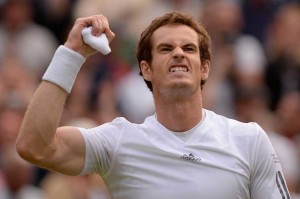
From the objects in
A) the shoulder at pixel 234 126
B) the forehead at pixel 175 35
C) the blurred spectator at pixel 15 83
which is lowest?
the blurred spectator at pixel 15 83

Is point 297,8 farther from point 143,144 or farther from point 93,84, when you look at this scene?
point 143,144

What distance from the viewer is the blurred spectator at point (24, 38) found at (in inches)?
491

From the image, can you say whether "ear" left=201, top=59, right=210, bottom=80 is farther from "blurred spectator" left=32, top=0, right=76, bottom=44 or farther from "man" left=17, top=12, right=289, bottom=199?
"blurred spectator" left=32, top=0, right=76, bottom=44

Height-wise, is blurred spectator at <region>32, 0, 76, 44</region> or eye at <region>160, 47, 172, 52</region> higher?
eye at <region>160, 47, 172, 52</region>

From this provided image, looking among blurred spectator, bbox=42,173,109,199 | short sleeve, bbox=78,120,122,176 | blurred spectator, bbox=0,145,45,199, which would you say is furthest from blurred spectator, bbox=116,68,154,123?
short sleeve, bbox=78,120,122,176


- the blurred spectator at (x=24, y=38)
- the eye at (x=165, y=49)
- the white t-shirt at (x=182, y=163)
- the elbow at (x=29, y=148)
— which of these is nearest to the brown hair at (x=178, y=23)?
the eye at (x=165, y=49)

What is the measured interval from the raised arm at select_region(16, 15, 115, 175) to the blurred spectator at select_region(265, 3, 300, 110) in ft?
19.3

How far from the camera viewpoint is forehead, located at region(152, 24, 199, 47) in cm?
672

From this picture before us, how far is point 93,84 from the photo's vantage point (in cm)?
1203

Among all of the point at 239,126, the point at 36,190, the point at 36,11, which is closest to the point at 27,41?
the point at 36,11

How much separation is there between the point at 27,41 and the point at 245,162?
20.8 ft

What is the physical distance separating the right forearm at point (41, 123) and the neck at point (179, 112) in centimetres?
69

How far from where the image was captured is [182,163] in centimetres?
661

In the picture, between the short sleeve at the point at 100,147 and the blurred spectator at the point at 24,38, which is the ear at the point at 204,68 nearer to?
the short sleeve at the point at 100,147
